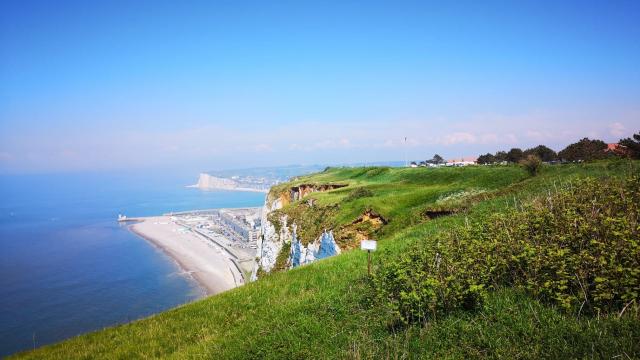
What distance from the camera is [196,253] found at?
10744 centimetres

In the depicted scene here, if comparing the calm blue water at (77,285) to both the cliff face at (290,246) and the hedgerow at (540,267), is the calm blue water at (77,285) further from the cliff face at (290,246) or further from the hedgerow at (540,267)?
the hedgerow at (540,267)

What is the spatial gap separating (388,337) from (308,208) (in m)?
34.8

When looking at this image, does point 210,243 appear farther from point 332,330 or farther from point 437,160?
point 332,330

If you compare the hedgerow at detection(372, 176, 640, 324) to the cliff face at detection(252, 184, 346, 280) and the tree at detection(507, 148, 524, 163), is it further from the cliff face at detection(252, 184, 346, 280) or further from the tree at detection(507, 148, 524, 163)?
the tree at detection(507, 148, 524, 163)

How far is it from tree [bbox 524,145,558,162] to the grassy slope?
54.0 meters

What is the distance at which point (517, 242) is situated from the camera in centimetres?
852

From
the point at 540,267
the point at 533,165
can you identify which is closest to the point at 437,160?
the point at 533,165

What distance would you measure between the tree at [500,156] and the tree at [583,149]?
15.9m

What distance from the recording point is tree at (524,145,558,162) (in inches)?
2320

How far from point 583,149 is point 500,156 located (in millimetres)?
21083

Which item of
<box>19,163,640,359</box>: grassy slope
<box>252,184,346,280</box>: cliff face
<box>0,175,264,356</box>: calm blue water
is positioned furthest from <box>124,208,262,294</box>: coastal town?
<box>19,163,640,359</box>: grassy slope

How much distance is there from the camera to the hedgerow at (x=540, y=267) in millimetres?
5809

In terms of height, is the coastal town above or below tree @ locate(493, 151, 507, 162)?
below

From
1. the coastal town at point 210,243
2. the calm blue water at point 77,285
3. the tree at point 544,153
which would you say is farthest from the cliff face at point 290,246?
the tree at point 544,153
